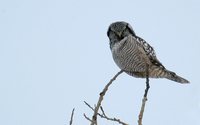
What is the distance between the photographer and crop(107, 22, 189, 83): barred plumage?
4.11m

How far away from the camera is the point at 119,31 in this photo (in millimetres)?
4879

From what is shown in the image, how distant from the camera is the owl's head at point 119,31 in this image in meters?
4.85

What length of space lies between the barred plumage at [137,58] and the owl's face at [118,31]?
0.28 ft

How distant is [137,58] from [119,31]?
2.89 ft

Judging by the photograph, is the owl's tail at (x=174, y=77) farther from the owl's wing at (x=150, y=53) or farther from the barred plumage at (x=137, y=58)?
the owl's wing at (x=150, y=53)

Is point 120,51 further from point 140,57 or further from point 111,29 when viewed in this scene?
point 111,29

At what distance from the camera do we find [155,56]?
4.40 meters

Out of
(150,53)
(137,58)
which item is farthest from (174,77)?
(137,58)

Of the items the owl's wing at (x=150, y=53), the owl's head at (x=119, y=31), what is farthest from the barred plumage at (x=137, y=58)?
the owl's head at (x=119, y=31)

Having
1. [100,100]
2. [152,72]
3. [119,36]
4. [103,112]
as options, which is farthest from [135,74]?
[100,100]

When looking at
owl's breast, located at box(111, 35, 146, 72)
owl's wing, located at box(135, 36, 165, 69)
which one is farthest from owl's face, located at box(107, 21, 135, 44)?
owl's wing, located at box(135, 36, 165, 69)

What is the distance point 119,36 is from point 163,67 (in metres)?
0.78

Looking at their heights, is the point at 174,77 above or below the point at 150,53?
below

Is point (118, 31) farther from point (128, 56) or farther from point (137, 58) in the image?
point (137, 58)
